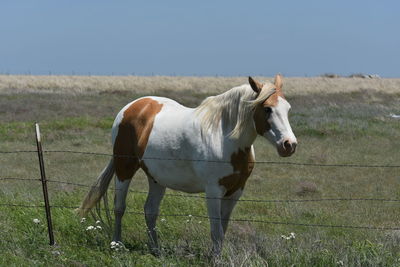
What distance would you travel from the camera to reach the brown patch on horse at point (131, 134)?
6.99 meters

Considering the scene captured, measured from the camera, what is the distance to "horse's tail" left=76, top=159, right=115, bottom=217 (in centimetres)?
736

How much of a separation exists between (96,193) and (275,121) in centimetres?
291

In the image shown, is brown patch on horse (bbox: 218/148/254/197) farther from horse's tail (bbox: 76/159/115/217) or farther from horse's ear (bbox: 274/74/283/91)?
horse's tail (bbox: 76/159/115/217)

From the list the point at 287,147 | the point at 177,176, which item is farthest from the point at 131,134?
the point at 287,147

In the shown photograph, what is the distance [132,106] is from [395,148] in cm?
1273

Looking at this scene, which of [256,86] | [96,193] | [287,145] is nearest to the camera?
[287,145]

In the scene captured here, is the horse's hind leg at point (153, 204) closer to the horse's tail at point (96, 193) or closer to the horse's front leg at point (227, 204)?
the horse's tail at point (96, 193)

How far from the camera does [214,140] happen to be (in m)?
6.01

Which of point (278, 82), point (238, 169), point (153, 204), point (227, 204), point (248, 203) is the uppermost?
point (278, 82)

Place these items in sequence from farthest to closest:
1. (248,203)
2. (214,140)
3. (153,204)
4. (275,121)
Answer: (248,203) → (153,204) → (214,140) → (275,121)

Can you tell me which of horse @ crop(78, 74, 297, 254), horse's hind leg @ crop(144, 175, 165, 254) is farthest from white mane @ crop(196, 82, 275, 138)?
horse's hind leg @ crop(144, 175, 165, 254)

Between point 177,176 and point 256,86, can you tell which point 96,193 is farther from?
point 256,86

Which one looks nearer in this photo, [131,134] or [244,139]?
[244,139]

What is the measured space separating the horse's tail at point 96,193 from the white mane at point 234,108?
70.9 inches
